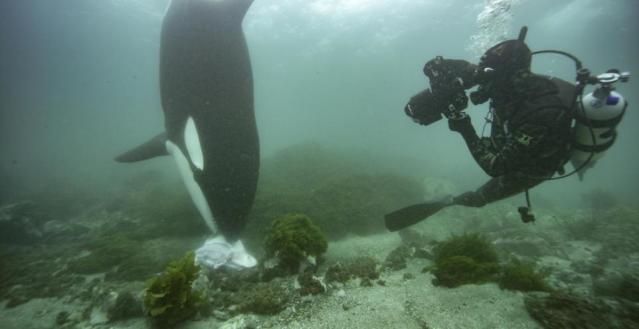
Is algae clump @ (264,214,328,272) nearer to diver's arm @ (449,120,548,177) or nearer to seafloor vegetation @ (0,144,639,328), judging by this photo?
seafloor vegetation @ (0,144,639,328)

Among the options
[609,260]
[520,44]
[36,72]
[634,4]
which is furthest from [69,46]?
[634,4]

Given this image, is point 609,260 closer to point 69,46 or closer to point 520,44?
point 520,44

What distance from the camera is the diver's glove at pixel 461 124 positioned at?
380 centimetres

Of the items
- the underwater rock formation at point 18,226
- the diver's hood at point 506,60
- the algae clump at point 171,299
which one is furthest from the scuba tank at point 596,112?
the underwater rock formation at point 18,226

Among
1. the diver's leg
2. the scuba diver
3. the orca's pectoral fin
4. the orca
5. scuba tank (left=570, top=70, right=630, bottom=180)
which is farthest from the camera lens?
the orca's pectoral fin

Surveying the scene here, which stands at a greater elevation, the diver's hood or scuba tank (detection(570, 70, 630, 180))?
the diver's hood

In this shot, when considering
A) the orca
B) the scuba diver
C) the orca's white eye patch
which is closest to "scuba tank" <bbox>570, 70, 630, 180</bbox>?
the scuba diver

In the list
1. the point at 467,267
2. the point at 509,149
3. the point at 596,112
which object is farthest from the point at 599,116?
the point at 467,267

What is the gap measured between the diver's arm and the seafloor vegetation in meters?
1.45

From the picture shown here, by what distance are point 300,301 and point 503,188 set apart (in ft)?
10.8

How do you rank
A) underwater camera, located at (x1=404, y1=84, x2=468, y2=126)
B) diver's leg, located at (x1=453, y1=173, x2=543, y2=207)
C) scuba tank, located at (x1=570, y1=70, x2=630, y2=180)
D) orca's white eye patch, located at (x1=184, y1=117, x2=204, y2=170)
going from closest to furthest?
scuba tank, located at (x1=570, y1=70, x2=630, y2=180), underwater camera, located at (x1=404, y1=84, x2=468, y2=126), diver's leg, located at (x1=453, y1=173, x2=543, y2=207), orca's white eye patch, located at (x1=184, y1=117, x2=204, y2=170)

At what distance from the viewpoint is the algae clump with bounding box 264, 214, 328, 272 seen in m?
4.97

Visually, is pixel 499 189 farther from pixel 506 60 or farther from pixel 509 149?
pixel 506 60

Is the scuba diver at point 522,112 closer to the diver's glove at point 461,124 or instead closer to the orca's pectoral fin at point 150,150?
the diver's glove at point 461,124
